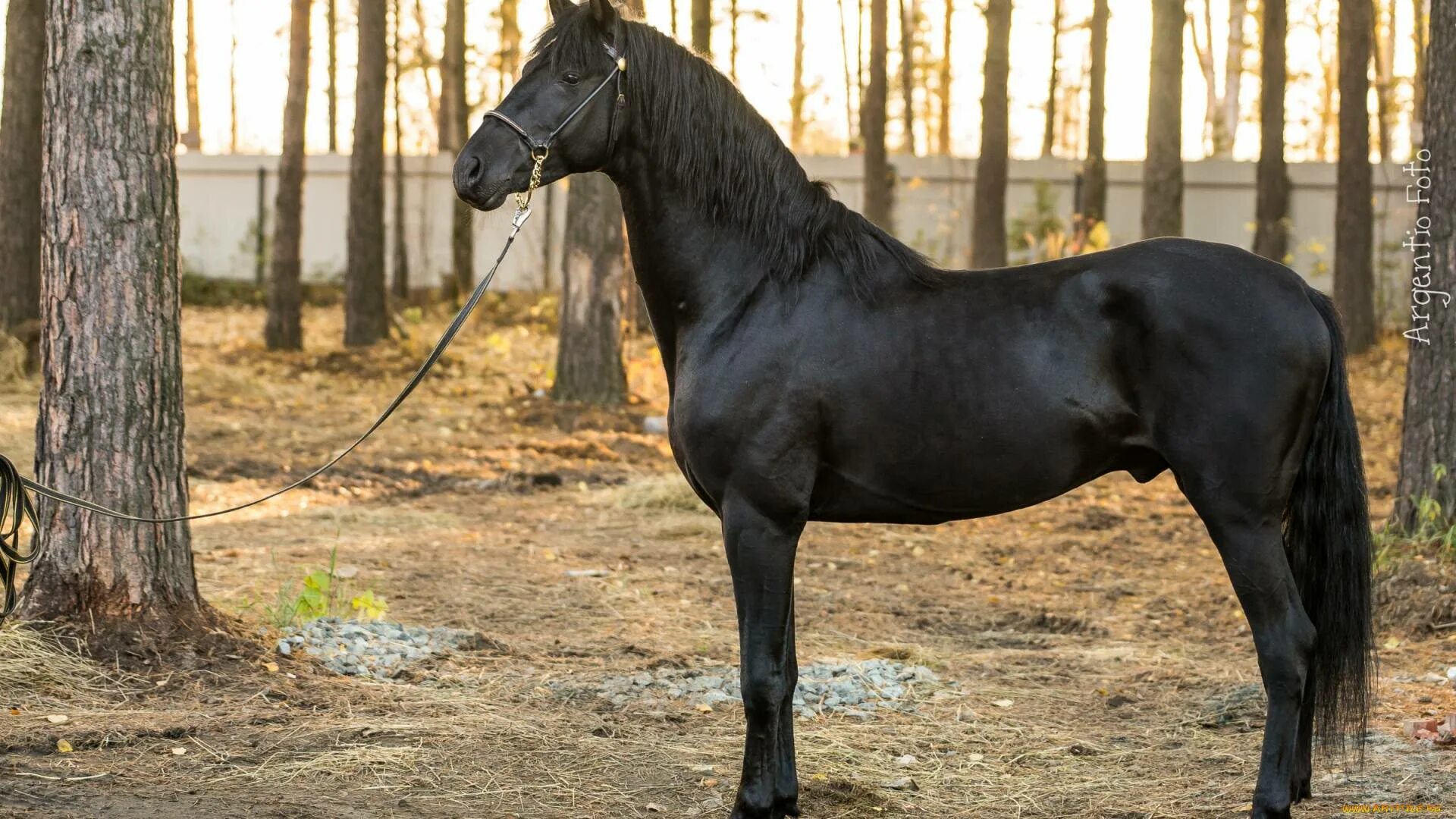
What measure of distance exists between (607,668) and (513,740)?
0.95 metres

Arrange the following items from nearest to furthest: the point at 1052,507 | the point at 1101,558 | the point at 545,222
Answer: the point at 1101,558 < the point at 1052,507 < the point at 545,222

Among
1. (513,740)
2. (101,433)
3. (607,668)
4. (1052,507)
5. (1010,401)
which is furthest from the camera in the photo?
(1052,507)

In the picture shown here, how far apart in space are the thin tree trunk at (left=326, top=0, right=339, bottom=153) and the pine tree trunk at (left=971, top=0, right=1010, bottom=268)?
11.4 metres

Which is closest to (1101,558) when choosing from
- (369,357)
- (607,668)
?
(607,668)

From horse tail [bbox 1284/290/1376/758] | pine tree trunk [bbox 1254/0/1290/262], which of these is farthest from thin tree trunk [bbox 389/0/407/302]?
A: horse tail [bbox 1284/290/1376/758]

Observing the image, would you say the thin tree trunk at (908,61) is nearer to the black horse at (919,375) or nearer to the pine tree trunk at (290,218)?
the pine tree trunk at (290,218)

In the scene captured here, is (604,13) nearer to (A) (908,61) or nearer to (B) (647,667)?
(B) (647,667)

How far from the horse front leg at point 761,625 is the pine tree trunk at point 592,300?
8812 mm

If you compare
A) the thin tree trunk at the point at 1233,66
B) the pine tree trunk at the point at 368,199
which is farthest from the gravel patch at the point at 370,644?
the thin tree trunk at the point at 1233,66

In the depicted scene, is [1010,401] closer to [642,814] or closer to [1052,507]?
[642,814]

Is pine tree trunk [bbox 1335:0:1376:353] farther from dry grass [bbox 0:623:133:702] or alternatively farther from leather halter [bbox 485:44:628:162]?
dry grass [bbox 0:623:133:702]

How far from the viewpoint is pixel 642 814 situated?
3816 mm

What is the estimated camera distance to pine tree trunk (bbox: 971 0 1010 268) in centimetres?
1681

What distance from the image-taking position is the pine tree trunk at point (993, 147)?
16.8 metres
